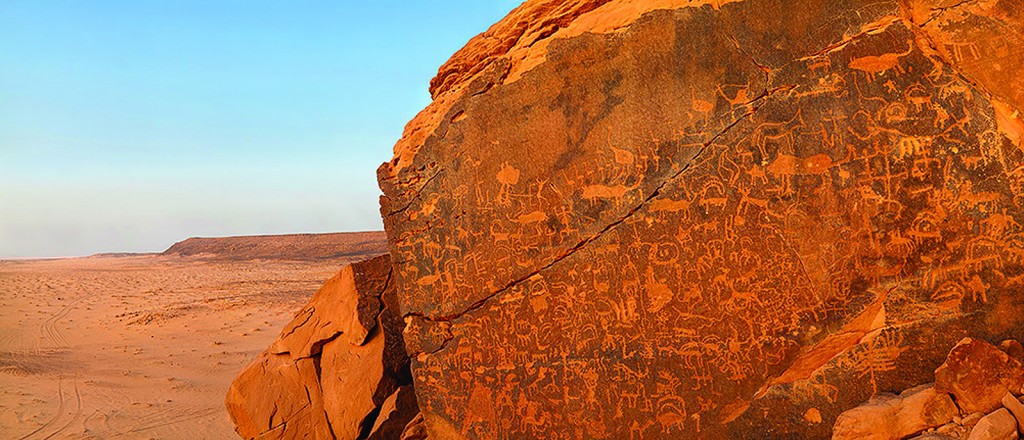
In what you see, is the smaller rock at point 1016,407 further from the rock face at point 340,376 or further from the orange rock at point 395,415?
the rock face at point 340,376

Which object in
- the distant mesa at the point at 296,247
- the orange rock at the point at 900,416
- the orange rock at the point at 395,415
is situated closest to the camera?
the orange rock at the point at 900,416

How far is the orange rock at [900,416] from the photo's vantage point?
3.25 metres

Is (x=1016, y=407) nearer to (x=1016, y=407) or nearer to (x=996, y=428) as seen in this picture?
(x=1016, y=407)

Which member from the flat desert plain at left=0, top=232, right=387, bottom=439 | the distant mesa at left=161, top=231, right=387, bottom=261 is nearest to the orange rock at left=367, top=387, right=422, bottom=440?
the flat desert plain at left=0, top=232, right=387, bottom=439

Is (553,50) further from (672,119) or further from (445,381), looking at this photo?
(445,381)

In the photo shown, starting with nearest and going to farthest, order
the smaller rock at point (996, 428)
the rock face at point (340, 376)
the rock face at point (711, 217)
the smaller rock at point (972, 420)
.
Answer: the smaller rock at point (996, 428) < the smaller rock at point (972, 420) < the rock face at point (711, 217) < the rock face at point (340, 376)

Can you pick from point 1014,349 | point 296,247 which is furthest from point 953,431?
point 296,247

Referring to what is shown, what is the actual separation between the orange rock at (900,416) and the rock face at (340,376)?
3.23m

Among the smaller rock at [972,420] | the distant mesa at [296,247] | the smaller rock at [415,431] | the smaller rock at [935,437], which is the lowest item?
the smaller rock at [935,437]

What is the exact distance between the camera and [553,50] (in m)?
4.30

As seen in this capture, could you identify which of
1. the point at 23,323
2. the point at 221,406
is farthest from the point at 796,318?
the point at 23,323

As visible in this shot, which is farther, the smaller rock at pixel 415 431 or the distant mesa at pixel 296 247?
the distant mesa at pixel 296 247

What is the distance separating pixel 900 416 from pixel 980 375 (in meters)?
0.40

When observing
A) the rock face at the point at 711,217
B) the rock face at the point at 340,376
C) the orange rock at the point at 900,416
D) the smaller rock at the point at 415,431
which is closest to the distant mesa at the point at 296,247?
the rock face at the point at 340,376
